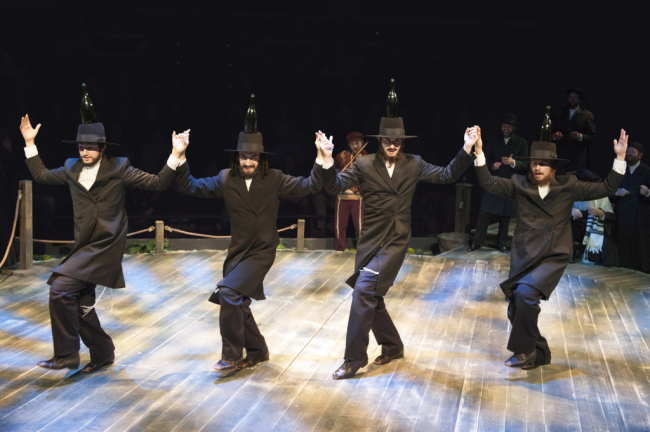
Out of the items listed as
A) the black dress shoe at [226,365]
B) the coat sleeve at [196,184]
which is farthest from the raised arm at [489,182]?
the black dress shoe at [226,365]

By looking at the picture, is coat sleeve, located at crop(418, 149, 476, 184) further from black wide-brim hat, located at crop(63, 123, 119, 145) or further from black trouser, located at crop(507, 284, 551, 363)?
black wide-brim hat, located at crop(63, 123, 119, 145)

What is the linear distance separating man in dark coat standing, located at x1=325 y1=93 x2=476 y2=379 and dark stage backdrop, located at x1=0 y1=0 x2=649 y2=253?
4745 millimetres

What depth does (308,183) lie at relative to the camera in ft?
13.6

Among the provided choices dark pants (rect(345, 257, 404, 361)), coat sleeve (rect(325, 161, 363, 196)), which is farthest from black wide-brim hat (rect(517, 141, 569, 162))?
dark pants (rect(345, 257, 404, 361))

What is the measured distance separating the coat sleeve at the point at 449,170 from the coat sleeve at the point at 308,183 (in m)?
0.60

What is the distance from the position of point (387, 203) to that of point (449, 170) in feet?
1.41

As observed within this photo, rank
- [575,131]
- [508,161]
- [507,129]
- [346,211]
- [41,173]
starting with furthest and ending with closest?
[346,211]
[507,129]
[575,131]
[508,161]
[41,173]

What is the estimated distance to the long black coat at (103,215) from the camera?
13.2ft

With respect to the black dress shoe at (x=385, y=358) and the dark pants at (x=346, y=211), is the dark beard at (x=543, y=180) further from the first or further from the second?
the dark pants at (x=346, y=211)

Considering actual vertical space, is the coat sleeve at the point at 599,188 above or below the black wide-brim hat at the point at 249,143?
below

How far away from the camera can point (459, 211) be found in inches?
344

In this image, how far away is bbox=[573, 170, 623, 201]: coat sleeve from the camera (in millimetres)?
4141

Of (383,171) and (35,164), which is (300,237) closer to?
(383,171)

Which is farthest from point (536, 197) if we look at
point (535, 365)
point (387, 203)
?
point (535, 365)
